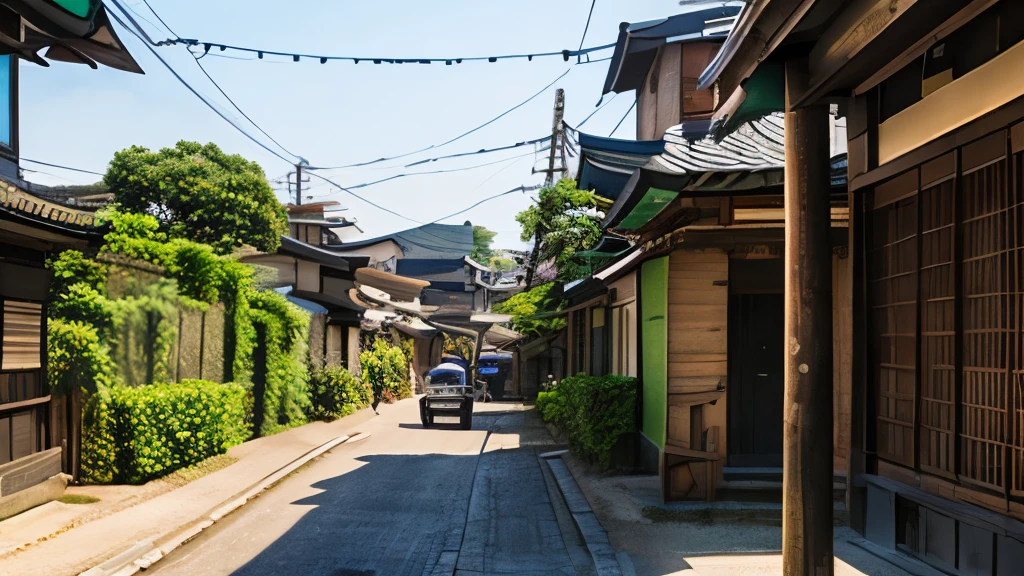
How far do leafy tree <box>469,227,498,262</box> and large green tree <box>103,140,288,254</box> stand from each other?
2266 inches

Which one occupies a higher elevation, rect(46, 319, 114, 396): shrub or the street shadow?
rect(46, 319, 114, 396): shrub

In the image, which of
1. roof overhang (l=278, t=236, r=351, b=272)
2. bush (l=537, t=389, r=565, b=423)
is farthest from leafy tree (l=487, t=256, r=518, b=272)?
bush (l=537, t=389, r=565, b=423)

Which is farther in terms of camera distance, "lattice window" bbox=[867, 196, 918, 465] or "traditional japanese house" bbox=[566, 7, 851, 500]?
"traditional japanese house" bbox=[566, 7, 851, 500]

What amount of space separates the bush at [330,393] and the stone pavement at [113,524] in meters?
8.33

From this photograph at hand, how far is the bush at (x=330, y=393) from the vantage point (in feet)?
79.6

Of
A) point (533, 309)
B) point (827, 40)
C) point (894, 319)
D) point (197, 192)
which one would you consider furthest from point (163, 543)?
point (533, 309)

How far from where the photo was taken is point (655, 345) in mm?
12305

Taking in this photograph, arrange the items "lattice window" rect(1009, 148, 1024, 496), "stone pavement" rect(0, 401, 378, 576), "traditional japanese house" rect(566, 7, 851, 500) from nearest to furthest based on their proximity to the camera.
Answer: "lattice window" rect(1009, 148, 1024, 496), "stone pavement" rect(0, 401, 378, 576), "traditional japanese house" rect(566, 7, 851, 500)

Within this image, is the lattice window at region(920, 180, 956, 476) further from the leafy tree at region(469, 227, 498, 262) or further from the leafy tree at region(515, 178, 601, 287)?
the leafy tree at region(469, 227, 498, 262)

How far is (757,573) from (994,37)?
4.99 meters

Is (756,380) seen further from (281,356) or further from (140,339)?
(281,356)

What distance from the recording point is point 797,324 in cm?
516

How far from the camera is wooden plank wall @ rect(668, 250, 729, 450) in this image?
11000mm

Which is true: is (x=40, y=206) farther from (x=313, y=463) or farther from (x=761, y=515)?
(x=761, y=515)
